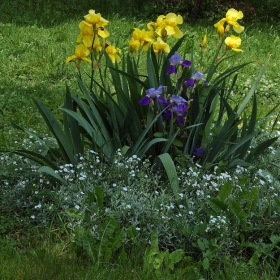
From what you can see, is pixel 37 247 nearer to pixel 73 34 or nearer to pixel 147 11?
pixel 73 34

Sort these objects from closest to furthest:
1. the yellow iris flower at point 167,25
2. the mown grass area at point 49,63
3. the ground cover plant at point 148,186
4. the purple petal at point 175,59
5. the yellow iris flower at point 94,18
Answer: the ground cover plant at point 148,186
the yellow iris flower at point 94,18
the purple petal at point 175,59
the yellow iris flower at point 167,25
the mown grass area at point 49,63

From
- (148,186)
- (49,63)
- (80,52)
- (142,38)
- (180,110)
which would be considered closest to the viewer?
(148,186)

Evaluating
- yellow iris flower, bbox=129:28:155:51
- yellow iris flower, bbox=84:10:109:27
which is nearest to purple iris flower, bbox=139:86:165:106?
yellow iris flower, bbox=129:28:155:51

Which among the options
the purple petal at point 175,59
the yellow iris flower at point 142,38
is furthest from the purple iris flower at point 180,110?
the yellow iris flower at point 142,38

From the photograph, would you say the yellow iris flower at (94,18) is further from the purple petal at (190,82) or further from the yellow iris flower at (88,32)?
the purple petal at (190,82)

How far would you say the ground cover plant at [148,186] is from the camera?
9.12ft

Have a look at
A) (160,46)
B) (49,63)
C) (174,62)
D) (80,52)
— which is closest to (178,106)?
(174,62)

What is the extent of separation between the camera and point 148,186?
329 cm

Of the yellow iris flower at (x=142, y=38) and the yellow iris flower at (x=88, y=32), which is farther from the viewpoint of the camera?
the yellow iris flower at (x=142, y=38)

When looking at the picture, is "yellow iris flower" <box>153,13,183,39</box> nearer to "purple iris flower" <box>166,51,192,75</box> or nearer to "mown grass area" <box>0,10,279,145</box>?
"purple iris flower" <box>166,51,192,75</box>

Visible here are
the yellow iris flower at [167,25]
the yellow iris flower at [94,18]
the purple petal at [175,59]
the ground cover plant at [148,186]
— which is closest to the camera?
the ground cover plant at [148,186]

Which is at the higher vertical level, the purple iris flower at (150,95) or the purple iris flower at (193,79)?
the purple iris flower at (193,79)

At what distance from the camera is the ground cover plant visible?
278 centimetres

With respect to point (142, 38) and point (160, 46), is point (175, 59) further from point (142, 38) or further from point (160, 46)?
point (142, 38)
